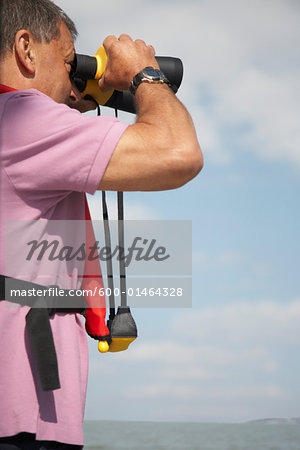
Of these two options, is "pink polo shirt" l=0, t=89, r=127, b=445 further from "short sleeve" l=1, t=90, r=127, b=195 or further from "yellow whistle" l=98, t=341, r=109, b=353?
"yellow whistle" l=98, t=341, r=109, b=353

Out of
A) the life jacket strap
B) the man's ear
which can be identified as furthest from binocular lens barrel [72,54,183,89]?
the life jacket strap

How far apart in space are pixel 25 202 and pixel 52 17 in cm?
55

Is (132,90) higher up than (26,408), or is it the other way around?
(132,90)

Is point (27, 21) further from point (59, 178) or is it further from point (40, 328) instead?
point (40, 328)

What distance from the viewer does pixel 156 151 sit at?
120 cm

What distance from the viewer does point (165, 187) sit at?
1.27 meters

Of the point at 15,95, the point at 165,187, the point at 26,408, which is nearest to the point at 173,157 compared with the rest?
the point at 165,187

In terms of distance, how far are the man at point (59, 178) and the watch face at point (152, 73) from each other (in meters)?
0.07

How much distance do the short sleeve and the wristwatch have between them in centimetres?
20

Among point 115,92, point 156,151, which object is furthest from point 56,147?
point 115,92

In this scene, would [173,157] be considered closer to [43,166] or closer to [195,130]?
[195,130]

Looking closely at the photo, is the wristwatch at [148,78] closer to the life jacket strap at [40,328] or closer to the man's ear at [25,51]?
the man's ear at [25,51]

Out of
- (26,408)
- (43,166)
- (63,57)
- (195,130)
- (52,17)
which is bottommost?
(26,408)

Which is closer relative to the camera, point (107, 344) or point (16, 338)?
point (16, 338)
